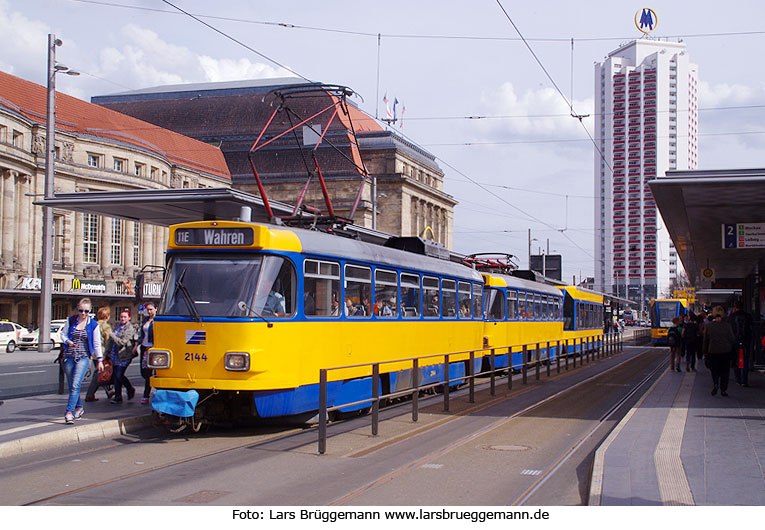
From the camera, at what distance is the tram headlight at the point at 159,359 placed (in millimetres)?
11617

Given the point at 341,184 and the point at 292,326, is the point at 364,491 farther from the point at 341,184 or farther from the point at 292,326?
the point at 341,184

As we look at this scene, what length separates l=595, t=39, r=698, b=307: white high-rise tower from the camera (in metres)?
153

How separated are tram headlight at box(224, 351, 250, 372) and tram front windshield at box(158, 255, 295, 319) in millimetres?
522

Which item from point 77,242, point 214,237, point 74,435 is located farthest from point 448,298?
point 77,242

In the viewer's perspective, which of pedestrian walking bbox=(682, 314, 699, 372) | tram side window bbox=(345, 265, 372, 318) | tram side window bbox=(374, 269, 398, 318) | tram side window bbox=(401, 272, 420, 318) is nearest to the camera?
tram side window bbox=(345, 265, 372, 318)

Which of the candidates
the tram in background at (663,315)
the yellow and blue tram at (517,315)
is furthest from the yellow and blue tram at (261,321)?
the tram in background at (663,315)

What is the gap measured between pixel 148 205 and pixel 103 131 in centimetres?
5272

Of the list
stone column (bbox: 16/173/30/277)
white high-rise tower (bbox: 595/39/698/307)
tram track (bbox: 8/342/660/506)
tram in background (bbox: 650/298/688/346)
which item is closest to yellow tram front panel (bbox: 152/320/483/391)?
tram track (bbox: 8/342/660/506)

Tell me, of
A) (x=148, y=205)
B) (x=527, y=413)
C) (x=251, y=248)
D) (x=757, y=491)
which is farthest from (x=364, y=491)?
(x=148, y=205)

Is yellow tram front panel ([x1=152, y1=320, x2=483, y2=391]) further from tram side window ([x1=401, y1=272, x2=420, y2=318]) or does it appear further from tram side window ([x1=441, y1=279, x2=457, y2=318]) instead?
tram side window ([x1=441, y1=279, x2=457, y2=318])

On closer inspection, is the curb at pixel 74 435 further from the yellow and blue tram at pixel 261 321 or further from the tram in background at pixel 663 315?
the tram in background at pixel 663 315

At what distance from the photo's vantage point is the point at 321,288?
41.2ft

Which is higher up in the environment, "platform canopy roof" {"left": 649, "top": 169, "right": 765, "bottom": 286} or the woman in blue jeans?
"platform canopy roof" {"left": 649, "top": 169, "right": 765, "bottom": 286}

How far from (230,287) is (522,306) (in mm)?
16813
